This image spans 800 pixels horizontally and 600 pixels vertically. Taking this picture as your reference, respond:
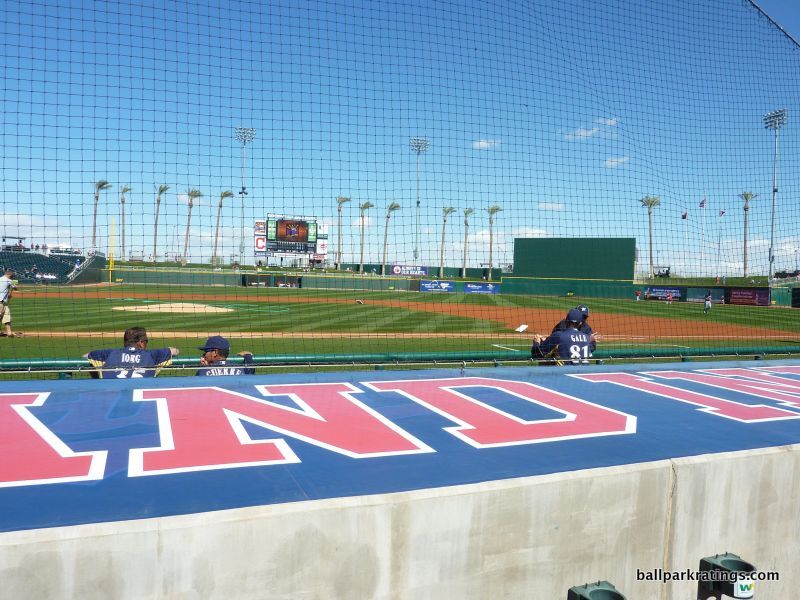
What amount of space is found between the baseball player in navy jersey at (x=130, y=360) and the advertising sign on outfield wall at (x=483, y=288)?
130 ft

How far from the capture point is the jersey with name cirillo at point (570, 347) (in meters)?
5.93

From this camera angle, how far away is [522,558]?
7.37 feet

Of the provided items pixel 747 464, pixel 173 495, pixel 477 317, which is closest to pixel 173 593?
pixel 173 495

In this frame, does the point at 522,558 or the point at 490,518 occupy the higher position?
the point at 490,518

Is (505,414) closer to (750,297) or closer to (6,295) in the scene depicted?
(6,295)

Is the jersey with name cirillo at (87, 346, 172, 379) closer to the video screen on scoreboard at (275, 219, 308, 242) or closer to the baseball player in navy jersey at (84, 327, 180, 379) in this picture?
the baseball player in navy jersey at (84, 327, 180, 379)

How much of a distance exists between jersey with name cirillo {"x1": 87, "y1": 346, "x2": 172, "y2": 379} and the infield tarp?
2.10 ft

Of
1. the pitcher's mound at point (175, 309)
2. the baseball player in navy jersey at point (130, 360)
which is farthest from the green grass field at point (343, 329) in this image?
the baseball player in navy jersey at point (130, 360)

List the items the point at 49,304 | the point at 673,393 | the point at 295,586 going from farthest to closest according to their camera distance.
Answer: the point at 49,304
the point at 673,393
the point at 295,586

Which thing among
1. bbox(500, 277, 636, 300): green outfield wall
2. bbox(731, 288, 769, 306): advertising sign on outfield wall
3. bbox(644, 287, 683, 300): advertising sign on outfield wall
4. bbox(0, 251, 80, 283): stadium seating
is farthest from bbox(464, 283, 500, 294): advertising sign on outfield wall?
bbox(0, 251, 80, 283): stadium seating

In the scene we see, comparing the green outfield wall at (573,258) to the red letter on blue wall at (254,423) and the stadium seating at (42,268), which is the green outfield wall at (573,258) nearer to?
the stadium seating at (42,268)

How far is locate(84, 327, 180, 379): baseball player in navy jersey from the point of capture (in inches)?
177

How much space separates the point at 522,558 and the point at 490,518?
26 centimetres

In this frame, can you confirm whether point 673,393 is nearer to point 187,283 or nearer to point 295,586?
point 295,586
